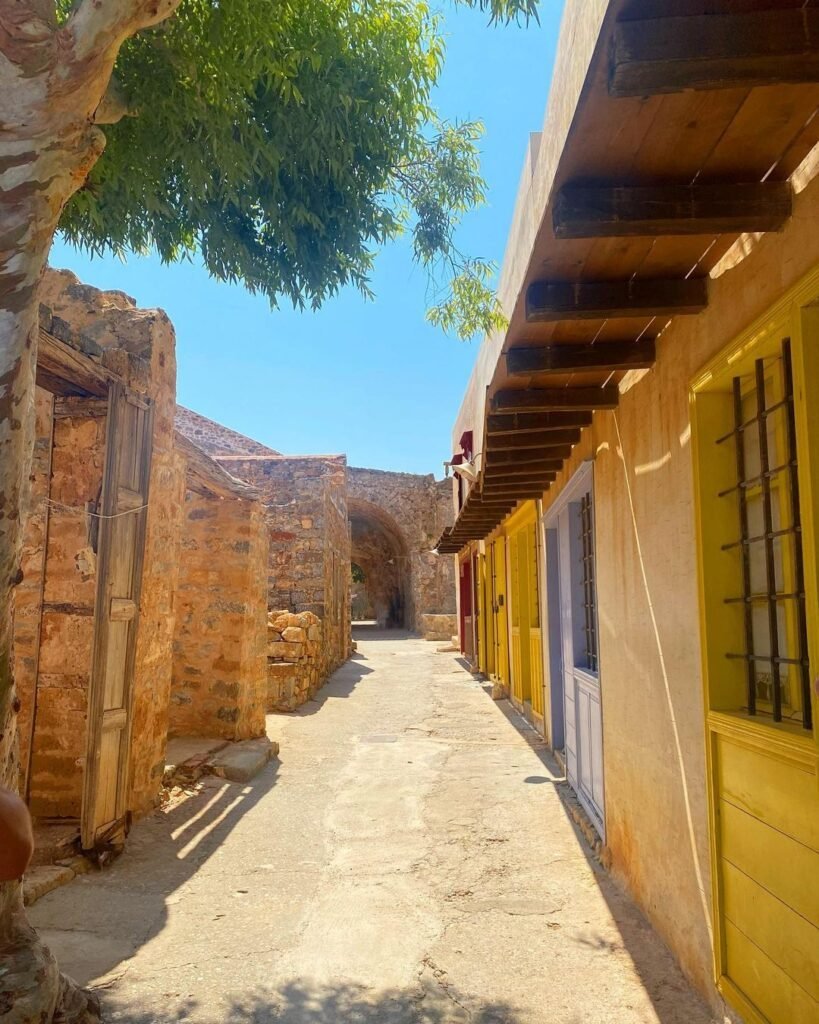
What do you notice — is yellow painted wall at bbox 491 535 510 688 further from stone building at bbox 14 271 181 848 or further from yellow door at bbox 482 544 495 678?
stone building at bbox 14 271 181 848

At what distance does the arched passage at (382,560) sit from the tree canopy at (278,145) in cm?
2026

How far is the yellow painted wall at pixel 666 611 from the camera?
2.52m

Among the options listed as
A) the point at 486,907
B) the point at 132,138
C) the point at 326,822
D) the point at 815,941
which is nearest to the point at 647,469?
the point at 815,941

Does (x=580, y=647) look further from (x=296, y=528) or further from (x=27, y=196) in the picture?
(x=296, y=528)

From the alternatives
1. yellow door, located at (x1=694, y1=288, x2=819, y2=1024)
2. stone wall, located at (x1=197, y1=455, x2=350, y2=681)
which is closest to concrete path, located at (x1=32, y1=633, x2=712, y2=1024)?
yellow door, located at (x1=694, y1=288, x2=819, y2=1024)

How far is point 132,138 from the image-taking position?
395 centimetres

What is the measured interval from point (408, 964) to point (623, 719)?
5.34 feet

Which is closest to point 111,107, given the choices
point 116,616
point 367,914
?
point 116,616

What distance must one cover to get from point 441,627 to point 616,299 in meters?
19.8

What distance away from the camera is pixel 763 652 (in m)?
2.63

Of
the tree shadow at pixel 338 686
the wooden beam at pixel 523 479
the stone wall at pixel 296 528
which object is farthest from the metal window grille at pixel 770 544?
the stone wall at pixel 296 528

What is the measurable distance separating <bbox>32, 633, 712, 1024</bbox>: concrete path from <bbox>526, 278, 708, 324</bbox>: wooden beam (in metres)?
2.57

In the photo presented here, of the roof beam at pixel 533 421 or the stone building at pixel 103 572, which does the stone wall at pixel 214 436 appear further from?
the roof beam at pixel 533 421

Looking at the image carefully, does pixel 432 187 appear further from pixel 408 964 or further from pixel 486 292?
pixel 408 964
